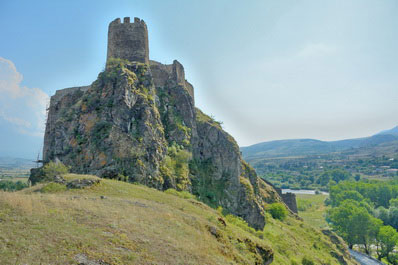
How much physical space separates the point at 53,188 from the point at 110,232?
324 inches

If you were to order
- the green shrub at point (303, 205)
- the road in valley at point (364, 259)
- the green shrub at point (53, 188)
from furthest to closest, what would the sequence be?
the green shrub at point (303, 205)
the road in valley at point (364, 259)
the green shrub at point (53, 188)

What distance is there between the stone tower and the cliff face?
265cm

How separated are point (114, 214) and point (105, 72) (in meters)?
22.7

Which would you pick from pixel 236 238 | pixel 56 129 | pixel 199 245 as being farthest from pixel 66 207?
pixel 56 129

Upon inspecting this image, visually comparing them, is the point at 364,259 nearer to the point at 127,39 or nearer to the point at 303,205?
the point at 303,205

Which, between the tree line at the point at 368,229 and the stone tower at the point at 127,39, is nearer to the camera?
the stone tower at the point at 127,39

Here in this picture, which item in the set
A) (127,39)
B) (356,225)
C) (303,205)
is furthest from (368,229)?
(127,39)

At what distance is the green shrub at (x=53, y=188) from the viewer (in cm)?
1666

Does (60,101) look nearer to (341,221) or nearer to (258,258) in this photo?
(258,258)

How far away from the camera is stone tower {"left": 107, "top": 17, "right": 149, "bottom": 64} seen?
35094mm

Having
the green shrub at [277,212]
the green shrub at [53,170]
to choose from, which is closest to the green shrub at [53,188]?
the green shrub at [53,170]

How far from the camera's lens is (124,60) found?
34.1m

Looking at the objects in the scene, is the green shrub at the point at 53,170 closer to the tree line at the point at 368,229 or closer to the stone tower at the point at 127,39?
the stone tower at the point at 127,39

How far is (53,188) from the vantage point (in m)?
16.8
